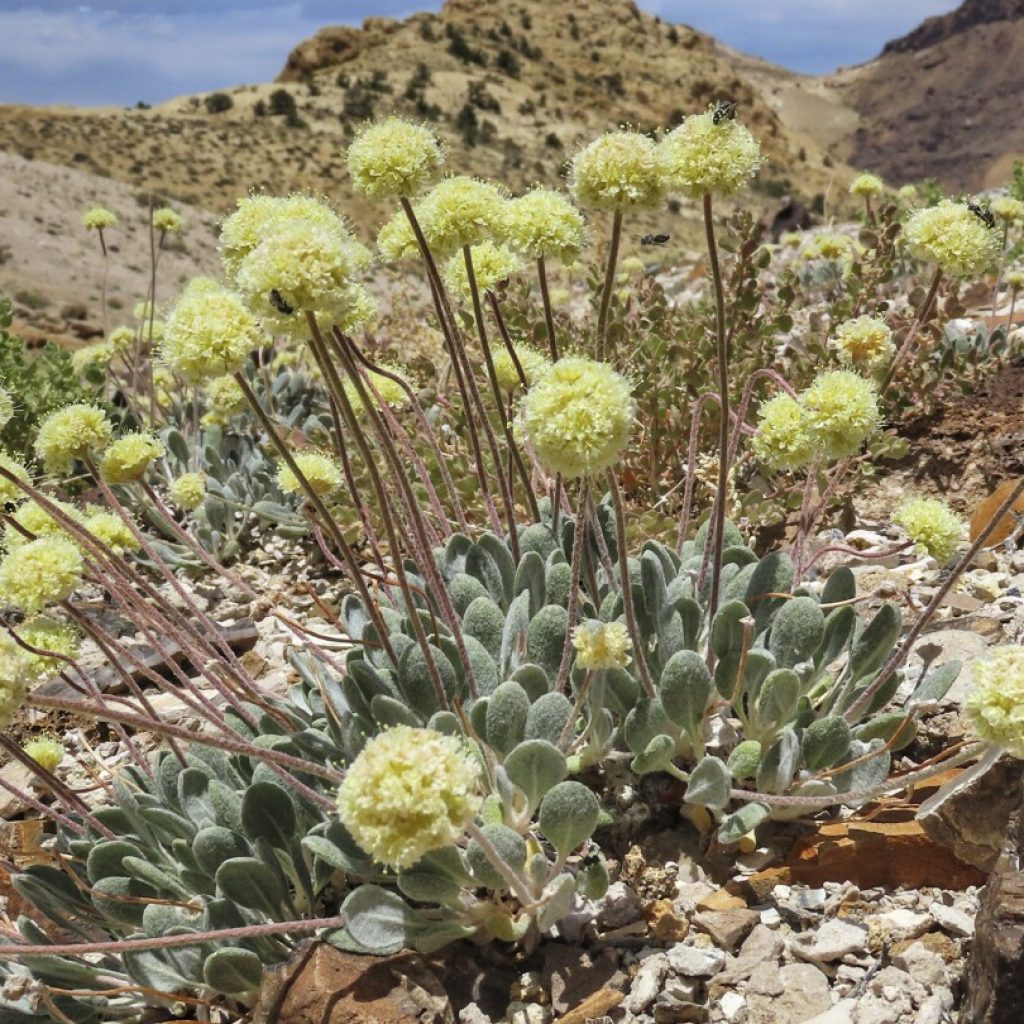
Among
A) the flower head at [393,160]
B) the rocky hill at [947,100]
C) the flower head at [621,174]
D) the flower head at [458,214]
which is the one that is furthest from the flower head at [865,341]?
the rocky hill at [947,100]

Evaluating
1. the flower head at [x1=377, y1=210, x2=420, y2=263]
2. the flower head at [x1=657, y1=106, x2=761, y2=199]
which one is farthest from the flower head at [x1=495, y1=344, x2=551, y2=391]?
the flower head at [x1=657, y1=106, x2=761, y2=199]

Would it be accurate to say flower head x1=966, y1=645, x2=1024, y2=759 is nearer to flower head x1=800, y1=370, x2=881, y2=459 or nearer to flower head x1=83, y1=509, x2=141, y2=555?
flower head x1=800, y1=370, x2=881, y2=459

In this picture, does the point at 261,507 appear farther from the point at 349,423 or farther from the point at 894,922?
the point at 894,922

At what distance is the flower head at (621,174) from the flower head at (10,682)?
6.09 feet

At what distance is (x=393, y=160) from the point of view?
111 inches

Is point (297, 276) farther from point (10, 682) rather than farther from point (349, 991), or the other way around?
point (349, 991)

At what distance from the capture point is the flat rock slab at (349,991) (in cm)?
244

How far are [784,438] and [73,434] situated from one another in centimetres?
230

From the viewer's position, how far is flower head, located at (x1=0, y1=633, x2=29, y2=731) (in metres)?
2.26

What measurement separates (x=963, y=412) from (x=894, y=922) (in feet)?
12.0

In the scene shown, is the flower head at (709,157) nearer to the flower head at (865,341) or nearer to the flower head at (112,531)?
the flower head at (865,341)

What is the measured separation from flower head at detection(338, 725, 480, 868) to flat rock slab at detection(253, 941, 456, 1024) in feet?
2.55

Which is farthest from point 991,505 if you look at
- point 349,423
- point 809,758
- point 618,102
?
point 618,102

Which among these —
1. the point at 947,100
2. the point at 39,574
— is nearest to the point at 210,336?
the point at 39,574
